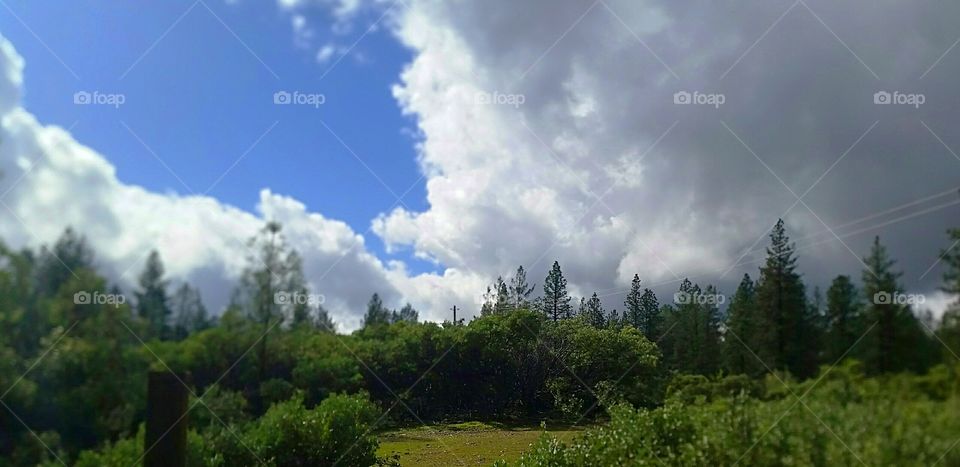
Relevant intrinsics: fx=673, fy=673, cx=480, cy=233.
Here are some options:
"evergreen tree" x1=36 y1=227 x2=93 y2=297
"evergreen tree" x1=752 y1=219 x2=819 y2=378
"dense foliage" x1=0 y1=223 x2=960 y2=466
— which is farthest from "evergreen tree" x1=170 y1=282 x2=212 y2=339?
"evergreen tree" x1=752 y1=219 x2=819 y2=378

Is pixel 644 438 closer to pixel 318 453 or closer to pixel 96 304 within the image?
pixel 318 453

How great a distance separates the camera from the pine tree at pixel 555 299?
27.6 ft

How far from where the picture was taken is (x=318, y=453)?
7.09m

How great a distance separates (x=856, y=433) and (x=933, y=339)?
0.86 meters

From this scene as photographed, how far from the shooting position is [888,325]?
15.7 feet

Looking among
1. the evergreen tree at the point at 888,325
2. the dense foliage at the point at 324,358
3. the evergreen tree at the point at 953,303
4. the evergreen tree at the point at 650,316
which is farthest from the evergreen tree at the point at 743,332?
the evergreen tree at the point at 953,303

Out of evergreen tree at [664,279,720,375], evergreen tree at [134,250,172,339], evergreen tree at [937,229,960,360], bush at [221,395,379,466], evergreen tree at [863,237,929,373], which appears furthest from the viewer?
bush at [221,395,379,466]

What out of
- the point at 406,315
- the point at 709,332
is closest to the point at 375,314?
the point at 406,315

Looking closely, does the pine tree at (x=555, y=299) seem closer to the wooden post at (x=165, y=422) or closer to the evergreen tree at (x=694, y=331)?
the evergreen tree at (x=694, y=331)

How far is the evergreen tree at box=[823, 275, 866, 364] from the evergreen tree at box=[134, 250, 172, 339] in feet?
17.6

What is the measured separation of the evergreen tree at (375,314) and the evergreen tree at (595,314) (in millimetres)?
2483

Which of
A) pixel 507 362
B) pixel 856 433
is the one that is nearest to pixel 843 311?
pixel 856 433

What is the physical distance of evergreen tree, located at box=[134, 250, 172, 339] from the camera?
5.83 metres

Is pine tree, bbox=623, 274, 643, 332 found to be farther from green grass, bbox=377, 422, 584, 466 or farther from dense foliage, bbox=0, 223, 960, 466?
green grass, bbox=377, 422, 584, 466
